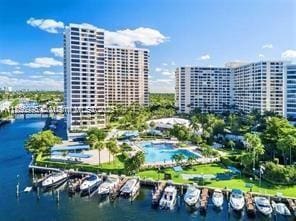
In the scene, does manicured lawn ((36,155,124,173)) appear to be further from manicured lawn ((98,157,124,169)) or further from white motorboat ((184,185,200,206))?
white motorboat ((184,185,200,206))

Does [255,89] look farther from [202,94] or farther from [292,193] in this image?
[292,193]

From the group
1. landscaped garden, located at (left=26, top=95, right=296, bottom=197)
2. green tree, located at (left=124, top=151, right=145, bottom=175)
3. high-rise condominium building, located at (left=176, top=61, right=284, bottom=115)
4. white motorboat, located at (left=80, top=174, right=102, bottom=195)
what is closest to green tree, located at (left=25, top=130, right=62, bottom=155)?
landscaped garden, located at (left=26, top=95, right=296, bottom=197)

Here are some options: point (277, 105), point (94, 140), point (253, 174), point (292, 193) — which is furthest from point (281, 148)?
point (277, 105)

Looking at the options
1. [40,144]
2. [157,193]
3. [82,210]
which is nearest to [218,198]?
[157,193]

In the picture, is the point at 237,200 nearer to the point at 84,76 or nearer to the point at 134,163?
the point at 134,163

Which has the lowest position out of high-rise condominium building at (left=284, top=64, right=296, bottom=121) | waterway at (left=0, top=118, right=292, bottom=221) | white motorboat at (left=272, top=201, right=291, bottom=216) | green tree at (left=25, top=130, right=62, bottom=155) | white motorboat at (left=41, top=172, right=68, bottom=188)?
waterway at (left=0, top=118, right=292, bottom=221)
